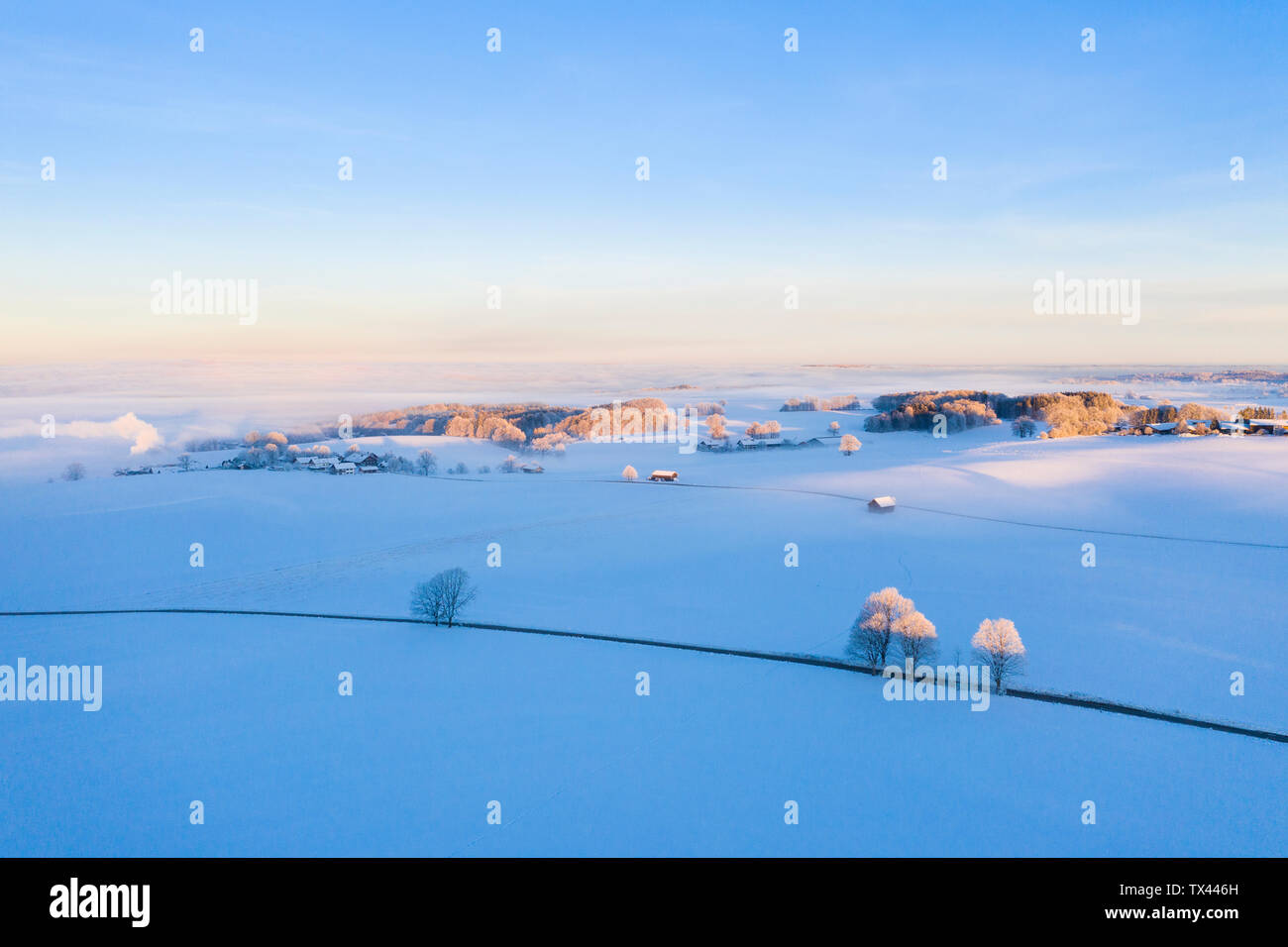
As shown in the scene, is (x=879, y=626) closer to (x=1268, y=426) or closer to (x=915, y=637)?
(x=915, y=637)

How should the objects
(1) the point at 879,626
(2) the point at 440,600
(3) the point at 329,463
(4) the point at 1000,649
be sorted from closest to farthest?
(4) the point at 1000,649 → (1) the point at 879,626 → (2) the point at 440,600 → (3) the point at 329,463

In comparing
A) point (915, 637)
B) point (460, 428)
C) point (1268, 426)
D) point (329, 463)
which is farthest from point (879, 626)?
point (460, 428)

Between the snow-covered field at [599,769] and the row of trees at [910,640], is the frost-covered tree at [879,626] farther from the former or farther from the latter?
the snow-covered field at [599,769]

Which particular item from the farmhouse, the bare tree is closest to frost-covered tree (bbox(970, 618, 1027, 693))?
the bare tree

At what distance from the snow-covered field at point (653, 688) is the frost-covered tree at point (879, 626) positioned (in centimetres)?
133

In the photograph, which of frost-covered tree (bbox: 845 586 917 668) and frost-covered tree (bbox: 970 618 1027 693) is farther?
frost-covered tree (bbox: 845 586 917 668)

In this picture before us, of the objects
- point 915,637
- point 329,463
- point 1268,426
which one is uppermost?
point 1268,426

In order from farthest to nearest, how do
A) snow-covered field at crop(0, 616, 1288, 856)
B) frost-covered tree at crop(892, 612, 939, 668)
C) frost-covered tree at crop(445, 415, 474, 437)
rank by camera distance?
frost-covered tree at crop(445, 415, 474, 437), frost-covered tree at crop(892, 612, 939, 668), snow-covered field at crop(0, 616, 1288, 856)

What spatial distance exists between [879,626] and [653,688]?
715 cm

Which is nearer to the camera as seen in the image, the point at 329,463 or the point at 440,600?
the point at 440,600

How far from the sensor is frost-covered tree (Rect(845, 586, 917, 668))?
726 inches

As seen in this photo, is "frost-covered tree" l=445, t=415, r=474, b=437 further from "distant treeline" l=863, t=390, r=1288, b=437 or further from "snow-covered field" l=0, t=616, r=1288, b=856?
"snow-covered field" l=0, t=616, r=1288, b=856

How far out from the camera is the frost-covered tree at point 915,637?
18.1 meters

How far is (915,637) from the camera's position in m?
18.1
